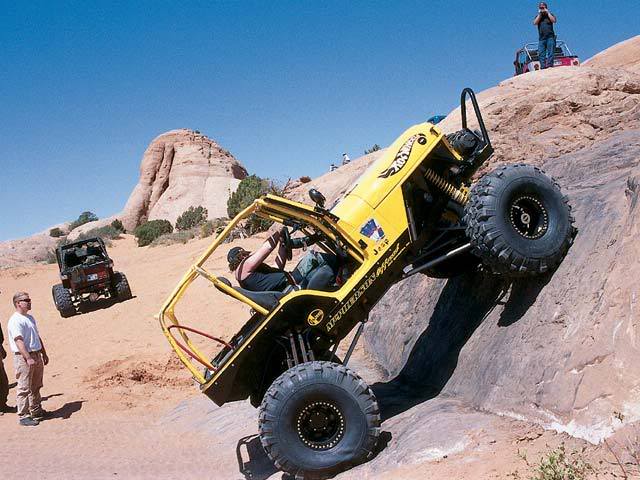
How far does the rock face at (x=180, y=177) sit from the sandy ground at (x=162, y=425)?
32.2 metres

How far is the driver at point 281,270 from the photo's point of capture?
5.47 meters

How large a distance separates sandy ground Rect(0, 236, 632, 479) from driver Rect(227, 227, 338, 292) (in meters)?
1.37

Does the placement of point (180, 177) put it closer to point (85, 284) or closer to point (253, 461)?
point (85, 284)

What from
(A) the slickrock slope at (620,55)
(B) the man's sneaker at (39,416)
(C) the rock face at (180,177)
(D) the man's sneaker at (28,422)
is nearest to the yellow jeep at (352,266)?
(D) the man's sneaker at (28,422)

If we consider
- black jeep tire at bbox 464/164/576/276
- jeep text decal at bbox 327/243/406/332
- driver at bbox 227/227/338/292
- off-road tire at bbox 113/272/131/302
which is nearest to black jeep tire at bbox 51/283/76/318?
off-road tire at bbox 113/272/131/302

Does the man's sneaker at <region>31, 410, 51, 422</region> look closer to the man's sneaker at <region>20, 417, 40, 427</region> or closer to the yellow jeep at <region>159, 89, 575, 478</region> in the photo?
the man's sneaker at <region>20, 417, 40, 427</region>

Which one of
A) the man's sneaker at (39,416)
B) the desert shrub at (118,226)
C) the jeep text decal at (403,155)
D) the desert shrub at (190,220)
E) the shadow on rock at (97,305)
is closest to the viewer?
the jeep text decal at (403,155)

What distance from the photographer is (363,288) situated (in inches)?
217

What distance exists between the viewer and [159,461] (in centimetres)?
654

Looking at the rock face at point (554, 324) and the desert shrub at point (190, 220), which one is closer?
the rock face at point (554, 324)

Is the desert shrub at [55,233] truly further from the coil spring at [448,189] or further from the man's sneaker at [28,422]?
the coil spring at [448,189]

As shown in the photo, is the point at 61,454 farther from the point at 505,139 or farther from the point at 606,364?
the point at 505,139

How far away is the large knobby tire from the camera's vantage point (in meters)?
4.87

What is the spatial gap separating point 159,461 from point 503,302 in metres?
3.68
